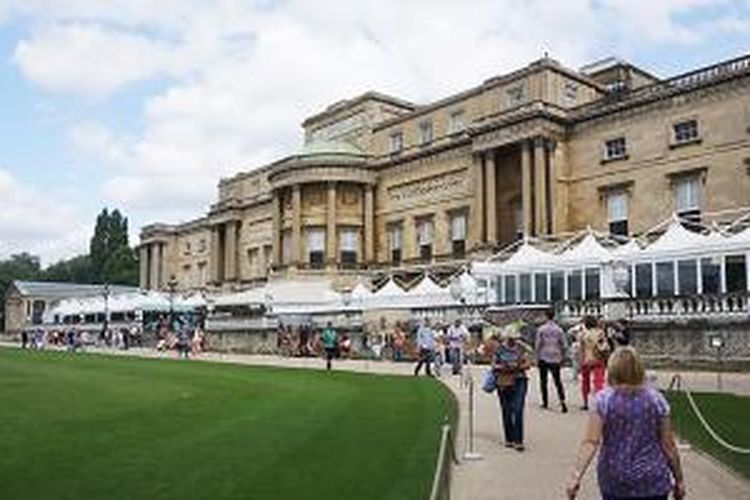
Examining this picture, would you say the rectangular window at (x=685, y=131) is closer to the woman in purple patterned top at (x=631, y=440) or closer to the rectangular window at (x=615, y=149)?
the rectangular window at (x=615, y=149)

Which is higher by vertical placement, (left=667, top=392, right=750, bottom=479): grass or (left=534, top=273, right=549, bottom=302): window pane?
(left=534, top=273, right=549, bottom=302): window pane

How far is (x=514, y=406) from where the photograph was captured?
15578 mm

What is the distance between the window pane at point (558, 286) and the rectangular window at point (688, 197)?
10.5 m

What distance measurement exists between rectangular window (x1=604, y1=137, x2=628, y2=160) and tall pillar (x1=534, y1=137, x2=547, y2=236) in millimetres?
3632

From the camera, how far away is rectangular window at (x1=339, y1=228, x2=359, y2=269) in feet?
238

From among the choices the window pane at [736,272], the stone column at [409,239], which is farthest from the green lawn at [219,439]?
the stone column at [409,239]

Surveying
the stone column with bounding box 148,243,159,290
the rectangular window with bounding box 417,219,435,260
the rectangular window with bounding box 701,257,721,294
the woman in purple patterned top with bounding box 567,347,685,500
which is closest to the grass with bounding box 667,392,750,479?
the woman in purple patterned top with bounding box 567,347,685,500

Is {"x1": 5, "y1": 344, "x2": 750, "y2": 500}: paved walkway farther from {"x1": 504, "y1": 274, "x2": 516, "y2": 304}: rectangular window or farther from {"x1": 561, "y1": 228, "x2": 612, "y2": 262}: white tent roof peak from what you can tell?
{"x1": 504, "y1": 274, "x2": 516, "y2": 304}: rectangular window

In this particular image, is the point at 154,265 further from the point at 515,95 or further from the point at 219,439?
the point at 219,439

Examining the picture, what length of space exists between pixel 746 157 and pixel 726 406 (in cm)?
3229

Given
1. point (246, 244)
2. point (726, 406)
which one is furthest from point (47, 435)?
point (246, 244)

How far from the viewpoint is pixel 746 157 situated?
161 feet

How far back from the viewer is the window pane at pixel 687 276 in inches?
1512

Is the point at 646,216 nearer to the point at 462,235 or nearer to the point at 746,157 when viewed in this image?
the point at 746,157
